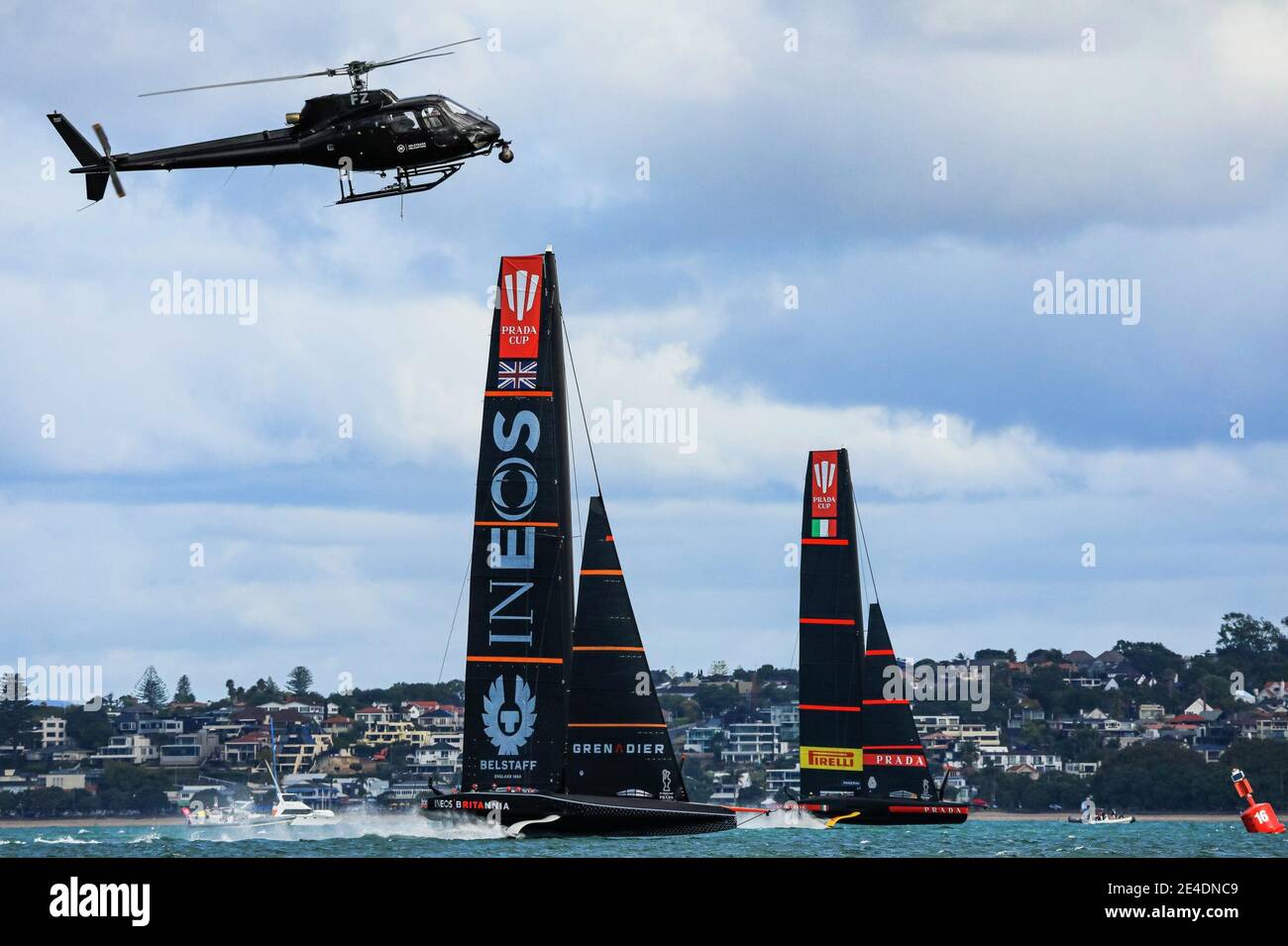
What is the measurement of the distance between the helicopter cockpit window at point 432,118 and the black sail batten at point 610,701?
1163 centimetres

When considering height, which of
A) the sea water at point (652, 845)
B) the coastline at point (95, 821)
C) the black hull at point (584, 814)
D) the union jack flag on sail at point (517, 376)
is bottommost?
the coastline at point (95, 821)

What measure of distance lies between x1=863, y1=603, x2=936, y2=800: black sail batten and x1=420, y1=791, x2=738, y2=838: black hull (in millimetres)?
24106

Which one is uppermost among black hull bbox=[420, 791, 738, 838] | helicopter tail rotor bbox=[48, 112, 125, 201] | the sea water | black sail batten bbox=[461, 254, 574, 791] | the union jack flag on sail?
helicopter tail rotor bbox=[48, 112, 125, 201]

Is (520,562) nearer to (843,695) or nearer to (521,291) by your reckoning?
(521,291)

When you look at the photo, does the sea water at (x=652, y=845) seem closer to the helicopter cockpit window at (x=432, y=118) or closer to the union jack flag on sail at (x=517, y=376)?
the union jack flag on sail at (x=517, y=376)

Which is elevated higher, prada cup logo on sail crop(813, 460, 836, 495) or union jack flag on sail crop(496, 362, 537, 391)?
union jack flag on sail crop(496, 362, 537, 391)

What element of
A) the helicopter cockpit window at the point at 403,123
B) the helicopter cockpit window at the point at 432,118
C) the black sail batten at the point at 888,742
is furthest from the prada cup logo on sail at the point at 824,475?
the helicopter cockpit window at the point at 403,123

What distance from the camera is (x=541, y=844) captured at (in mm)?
51281

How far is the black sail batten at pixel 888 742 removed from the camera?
75562 mm

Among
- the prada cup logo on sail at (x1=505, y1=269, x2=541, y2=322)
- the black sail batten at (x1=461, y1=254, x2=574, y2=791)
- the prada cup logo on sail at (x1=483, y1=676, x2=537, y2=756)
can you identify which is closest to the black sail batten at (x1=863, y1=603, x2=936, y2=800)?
the black sail batten at (x1=461, y1=254, x2=574, y2=791)

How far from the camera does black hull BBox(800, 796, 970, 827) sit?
7512 cm

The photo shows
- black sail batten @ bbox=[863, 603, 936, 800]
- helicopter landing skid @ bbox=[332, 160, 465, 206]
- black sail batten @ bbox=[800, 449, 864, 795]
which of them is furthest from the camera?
black sail batten @ bbox=[863, 603, 936, 800]

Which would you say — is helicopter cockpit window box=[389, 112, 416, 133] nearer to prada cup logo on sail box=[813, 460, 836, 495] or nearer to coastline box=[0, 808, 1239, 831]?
prada cup logo on sail box=[813, 460, 836, 495]
